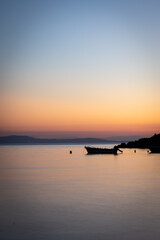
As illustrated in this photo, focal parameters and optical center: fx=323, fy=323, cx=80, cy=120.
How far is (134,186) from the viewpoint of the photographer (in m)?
35.3

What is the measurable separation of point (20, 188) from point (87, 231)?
60.4 ft

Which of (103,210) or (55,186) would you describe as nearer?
(103,210)

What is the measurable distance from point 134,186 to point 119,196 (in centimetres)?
733

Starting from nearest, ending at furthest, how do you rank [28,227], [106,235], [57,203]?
[106,235] → [28,227] → [57,203]

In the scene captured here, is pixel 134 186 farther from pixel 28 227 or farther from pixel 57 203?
pixel 28 227

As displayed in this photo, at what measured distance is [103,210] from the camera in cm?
2242

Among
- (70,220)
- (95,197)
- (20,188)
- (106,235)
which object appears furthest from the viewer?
(20,188)

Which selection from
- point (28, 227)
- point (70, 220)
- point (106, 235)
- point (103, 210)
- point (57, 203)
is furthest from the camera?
point (57, 203)

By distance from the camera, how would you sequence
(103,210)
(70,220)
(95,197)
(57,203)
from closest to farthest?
1. (70,220)
2. (103,210)
3. (57,203)
4. (95,197)

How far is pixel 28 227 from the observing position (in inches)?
717

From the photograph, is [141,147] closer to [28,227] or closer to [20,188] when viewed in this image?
[20,188]

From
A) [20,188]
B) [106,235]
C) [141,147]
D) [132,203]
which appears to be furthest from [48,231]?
[141,147]

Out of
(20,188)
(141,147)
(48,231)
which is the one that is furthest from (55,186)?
(141,147)

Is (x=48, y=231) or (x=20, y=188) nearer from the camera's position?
(x=48, y=231)
